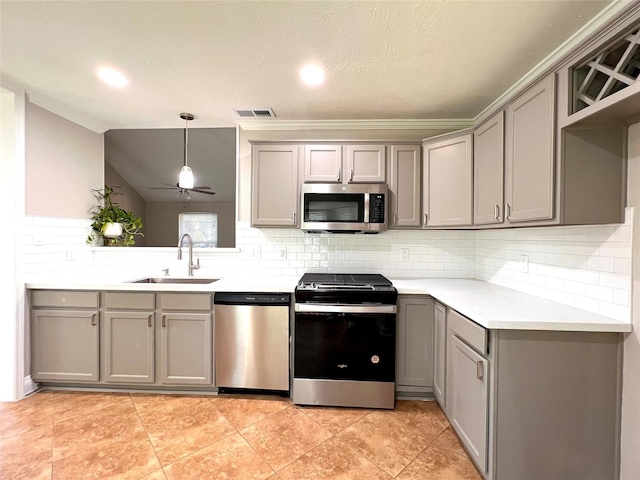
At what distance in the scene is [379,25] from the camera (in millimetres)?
1507

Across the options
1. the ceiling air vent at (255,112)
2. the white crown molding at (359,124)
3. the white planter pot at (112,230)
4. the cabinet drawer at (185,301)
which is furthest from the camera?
the white planter pot at (112,230)

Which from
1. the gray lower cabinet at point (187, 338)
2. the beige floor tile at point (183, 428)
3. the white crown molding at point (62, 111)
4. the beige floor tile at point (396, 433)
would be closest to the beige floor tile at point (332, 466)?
the beige floor tile at point (396, 433)

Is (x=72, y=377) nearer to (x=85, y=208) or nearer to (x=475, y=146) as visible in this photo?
(x=85, y=208)

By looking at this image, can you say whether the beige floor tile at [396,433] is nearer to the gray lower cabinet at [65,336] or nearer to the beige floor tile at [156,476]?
the beige floor tile at [156,476]

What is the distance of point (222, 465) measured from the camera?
1659mm

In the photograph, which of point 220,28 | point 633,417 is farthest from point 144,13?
point 633,417

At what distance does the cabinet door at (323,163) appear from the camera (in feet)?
8.45

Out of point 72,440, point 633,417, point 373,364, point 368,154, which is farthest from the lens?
point 368,154

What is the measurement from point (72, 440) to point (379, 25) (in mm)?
3110

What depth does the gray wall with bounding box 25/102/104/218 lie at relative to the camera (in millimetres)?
2365

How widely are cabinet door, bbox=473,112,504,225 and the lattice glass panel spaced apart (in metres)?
0.49

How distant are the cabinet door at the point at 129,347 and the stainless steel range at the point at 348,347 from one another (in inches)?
48.7

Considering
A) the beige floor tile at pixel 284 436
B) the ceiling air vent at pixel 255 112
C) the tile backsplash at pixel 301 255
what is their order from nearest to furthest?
the beige floor tile at pixel 284 436 → the tile backsplash at pixel 301 255 → the ceiling air vent at pixel 255 112

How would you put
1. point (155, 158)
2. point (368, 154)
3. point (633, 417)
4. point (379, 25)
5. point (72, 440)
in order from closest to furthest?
point (633, 417) → point (379, 25) → point (72, 440) → point (368, 154) → point (155, 158)
